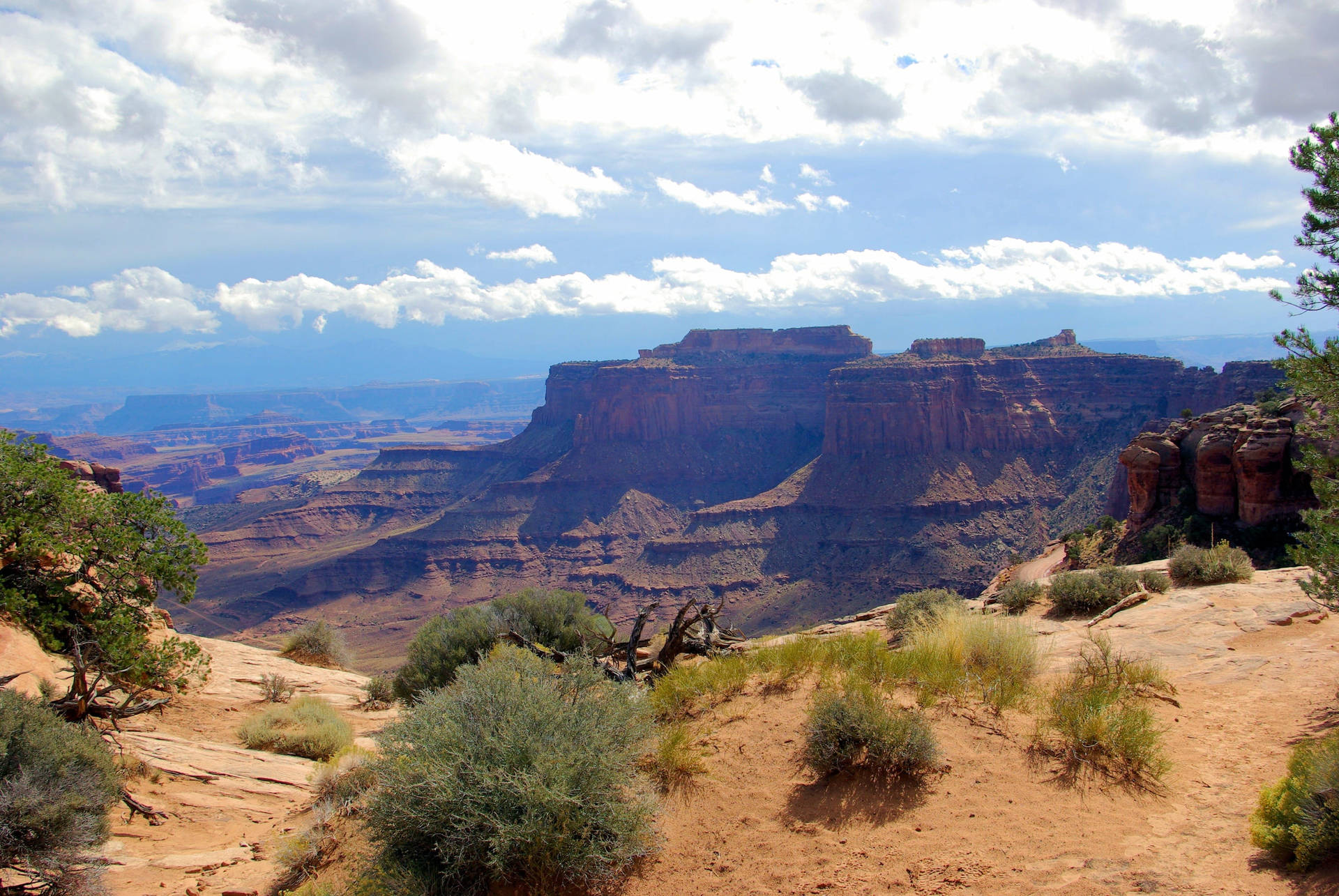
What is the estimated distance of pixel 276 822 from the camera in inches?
395

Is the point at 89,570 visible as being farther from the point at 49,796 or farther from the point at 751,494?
the point at 751,494

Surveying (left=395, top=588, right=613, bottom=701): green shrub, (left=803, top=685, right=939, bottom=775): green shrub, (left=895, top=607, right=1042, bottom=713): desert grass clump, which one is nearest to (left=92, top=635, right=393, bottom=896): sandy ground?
(left=395, top=588, right=613, bottom=701): green shrub

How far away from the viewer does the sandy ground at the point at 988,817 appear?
6.44 m

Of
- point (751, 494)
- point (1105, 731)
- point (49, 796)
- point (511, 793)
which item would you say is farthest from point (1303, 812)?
point (751, 494)

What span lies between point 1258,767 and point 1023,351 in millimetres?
100435

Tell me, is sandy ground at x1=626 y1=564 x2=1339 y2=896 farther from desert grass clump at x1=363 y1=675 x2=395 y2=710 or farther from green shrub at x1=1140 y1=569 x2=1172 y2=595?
desert grass clump at x1=363 y1=675 x2=395 y2=710

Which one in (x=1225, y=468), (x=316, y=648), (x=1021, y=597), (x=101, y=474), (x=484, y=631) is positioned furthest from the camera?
(x=101, y=474)

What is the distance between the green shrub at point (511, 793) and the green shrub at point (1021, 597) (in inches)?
460

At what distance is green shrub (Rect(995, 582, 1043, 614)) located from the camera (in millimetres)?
16609

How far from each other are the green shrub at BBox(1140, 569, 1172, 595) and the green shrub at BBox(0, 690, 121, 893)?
17653mm

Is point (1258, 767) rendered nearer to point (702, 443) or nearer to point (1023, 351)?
point (1023, 351)

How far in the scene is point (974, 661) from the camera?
34.3ft

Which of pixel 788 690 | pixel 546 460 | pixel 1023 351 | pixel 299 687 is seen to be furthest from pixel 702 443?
pixel 788 690

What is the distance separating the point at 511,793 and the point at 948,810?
4174 millimetres
